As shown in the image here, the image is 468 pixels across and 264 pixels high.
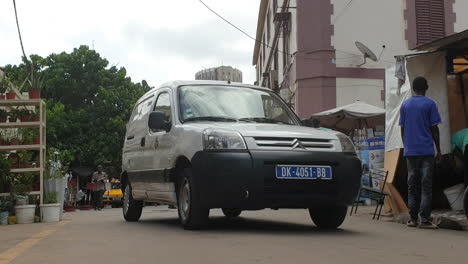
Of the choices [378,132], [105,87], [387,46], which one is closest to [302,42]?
[387,46]

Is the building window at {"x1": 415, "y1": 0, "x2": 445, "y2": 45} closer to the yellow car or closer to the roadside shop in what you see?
the roadside shop

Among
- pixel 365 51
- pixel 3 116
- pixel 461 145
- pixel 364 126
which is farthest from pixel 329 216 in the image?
Answer: pixel 365 51

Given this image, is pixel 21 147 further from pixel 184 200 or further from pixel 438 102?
pixel 438 102

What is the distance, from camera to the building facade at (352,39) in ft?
60.1

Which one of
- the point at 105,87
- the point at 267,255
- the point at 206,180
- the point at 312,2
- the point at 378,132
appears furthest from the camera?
the point at 105,87

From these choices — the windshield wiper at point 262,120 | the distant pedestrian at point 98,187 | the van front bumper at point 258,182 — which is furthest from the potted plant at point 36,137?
the distant pedestrian at point 98,187

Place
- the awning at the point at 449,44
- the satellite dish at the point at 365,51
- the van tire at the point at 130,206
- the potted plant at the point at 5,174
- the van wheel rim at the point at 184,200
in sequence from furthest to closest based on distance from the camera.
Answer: the satellite dish at the point at 365,51
the potted plant at the point at 5,174
the van tire at the point at 130,206
the awning at the point at 449,44
the van wheel rim at the point at 184,200

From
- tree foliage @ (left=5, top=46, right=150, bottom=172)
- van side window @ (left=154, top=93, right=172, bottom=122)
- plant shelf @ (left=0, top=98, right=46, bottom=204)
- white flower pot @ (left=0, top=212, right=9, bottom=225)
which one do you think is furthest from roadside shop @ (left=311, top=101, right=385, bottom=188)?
tree foliage @ (left=5, top=46, right=150, bottom=172)

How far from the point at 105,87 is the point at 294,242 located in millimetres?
32846

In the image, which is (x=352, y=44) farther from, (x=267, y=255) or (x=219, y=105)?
(x=267, y=255)

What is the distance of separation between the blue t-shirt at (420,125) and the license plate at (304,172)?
154 centimetres

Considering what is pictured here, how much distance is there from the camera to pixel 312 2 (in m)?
18.4

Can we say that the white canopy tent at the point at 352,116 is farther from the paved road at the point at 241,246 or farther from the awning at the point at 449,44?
the paved road at the point at 241,246

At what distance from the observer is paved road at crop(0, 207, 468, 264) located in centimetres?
464
